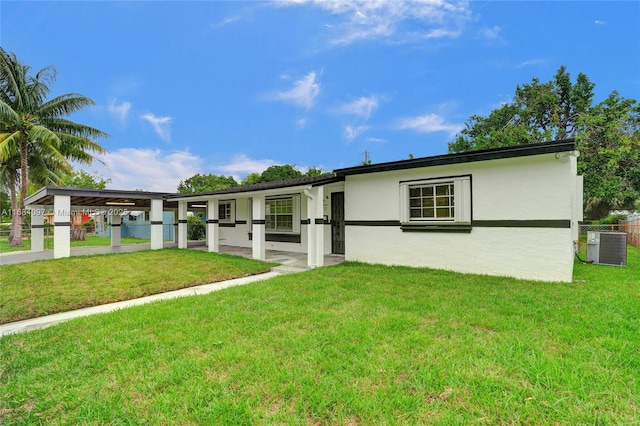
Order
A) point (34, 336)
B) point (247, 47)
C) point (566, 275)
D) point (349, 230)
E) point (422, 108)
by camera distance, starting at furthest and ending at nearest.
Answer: point (422, 108) < point (247, 47) < point (349, 230) < point (566, 275) < point (34, 336)

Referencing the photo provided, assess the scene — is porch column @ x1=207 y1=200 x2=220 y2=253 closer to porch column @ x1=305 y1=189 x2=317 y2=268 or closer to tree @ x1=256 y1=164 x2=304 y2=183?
porch column @ x1=305 y1=189 x2=317 y2=268

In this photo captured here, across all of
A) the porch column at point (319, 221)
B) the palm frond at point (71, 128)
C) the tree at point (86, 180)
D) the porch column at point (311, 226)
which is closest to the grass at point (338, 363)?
the porch column at point (319, 221)

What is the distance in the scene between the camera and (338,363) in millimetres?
2676

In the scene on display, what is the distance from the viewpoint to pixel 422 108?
54.4 ft

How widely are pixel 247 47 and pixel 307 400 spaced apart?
12.9 metres

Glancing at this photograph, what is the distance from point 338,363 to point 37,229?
15827mm

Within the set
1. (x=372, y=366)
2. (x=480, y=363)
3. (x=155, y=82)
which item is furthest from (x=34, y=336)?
(x=155, y=82)

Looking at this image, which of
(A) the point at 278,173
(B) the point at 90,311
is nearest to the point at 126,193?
(B) the point at 90,311

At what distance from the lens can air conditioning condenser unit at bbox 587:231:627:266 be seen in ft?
24.1

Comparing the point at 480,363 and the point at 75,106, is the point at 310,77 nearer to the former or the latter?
the point at 75,106

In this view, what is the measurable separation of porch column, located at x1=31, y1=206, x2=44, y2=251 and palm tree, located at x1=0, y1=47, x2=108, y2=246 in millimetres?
2171

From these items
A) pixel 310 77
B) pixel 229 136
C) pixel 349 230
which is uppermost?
pixel 310 77

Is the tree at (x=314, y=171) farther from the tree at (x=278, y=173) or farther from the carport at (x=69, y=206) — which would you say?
the carport at (x=69, y=206)

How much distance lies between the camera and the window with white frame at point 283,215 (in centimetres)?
Answer: 1108
